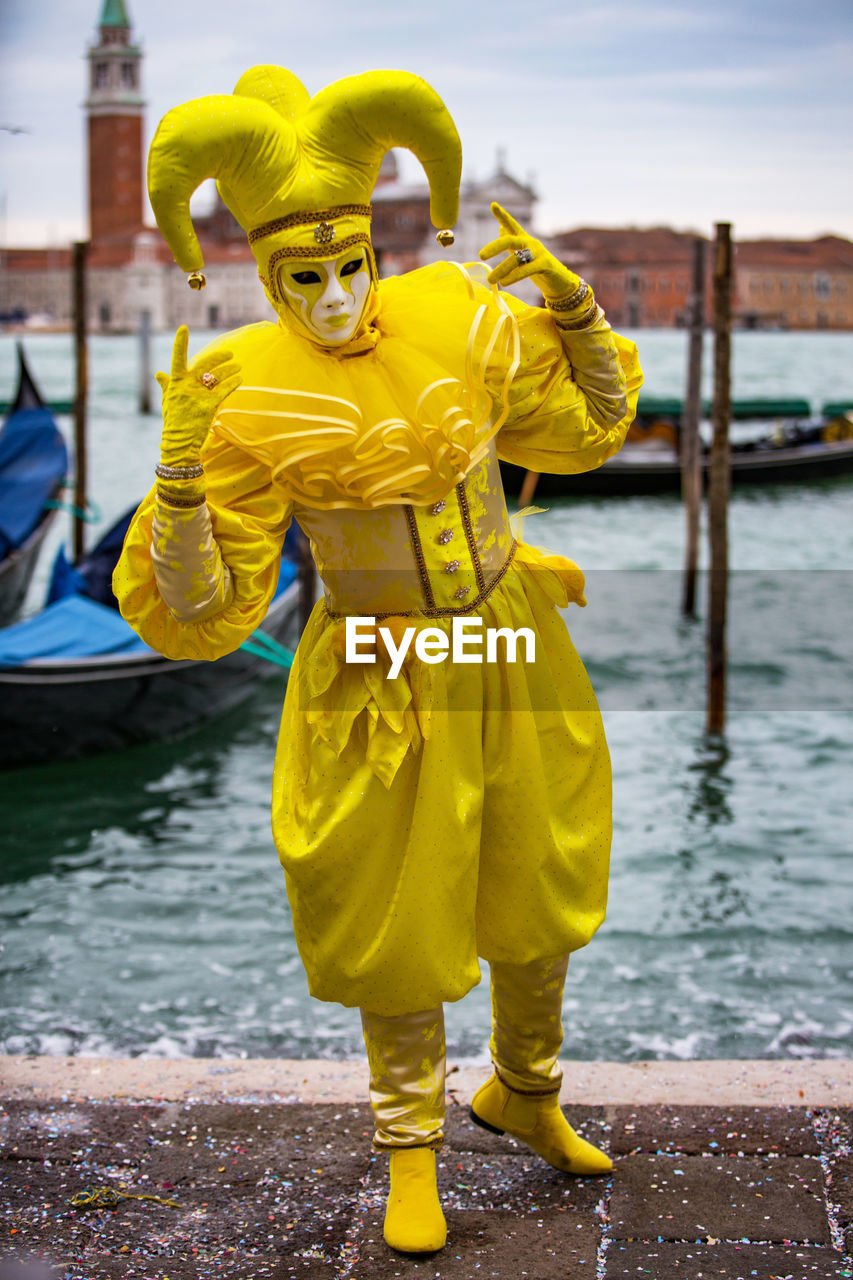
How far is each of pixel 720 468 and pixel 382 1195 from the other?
441 cm

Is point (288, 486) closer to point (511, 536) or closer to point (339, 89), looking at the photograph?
point (511, 536)

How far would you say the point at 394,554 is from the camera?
177 centimetres

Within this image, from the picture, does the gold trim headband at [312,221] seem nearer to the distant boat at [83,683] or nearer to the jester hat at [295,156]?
the jester hat at [295,156]

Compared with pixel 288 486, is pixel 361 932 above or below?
below

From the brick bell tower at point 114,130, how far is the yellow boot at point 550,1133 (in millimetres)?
80204

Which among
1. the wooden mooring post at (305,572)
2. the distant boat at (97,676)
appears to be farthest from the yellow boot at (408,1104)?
the wooden mooring post at (305,572)

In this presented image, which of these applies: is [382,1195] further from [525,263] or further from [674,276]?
[674,276]

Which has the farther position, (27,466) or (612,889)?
(27,466)

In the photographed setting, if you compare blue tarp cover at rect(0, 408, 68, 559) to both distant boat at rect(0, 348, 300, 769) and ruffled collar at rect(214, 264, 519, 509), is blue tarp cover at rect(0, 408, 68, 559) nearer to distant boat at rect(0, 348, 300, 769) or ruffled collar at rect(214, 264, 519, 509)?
distant boat at rect(0, 348, 300, 769)

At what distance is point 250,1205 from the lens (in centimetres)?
191

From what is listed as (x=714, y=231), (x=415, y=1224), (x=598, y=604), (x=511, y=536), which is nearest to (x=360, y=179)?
(x=511, y=536)

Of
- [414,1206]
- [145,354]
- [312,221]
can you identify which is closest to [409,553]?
[312,221]

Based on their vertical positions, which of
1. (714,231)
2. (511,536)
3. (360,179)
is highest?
(714,231)

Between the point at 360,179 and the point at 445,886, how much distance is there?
908 mm
